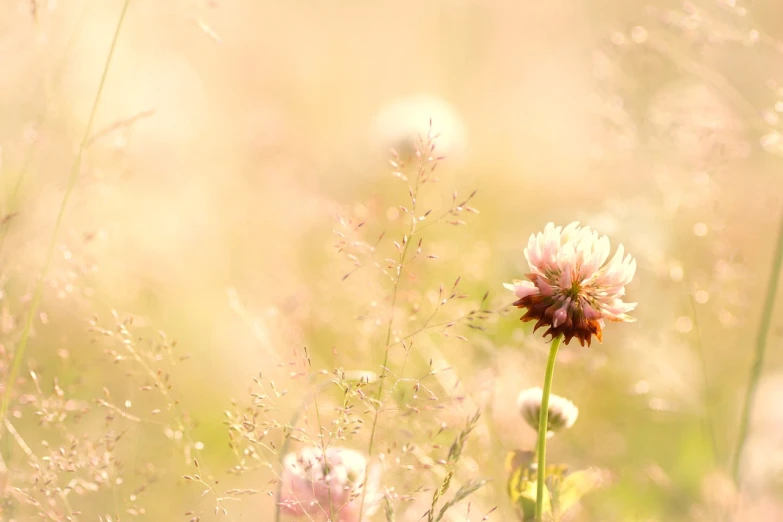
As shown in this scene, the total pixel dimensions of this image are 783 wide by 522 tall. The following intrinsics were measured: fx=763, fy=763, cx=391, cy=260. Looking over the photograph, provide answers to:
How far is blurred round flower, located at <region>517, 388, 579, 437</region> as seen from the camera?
105cm

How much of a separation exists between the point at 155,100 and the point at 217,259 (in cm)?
106

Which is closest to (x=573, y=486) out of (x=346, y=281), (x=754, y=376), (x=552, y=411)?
(x=552, y=411)

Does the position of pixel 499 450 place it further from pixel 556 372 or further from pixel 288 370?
pixel 288 370

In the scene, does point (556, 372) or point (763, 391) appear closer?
point (556, 372)

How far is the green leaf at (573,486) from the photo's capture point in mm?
1042

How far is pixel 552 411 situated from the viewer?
106 cm

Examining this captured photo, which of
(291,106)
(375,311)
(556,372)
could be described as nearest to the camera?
(375,311)

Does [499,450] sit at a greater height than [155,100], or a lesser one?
lesser

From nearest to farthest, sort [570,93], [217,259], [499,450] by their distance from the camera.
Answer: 1. [499,450]
2. [217,259]
3. [570,93]

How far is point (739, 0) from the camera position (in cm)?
157

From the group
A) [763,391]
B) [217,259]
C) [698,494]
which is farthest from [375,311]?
[217,259]

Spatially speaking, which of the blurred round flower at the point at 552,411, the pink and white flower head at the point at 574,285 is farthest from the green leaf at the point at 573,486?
the pink and white flower head at the point at 574,285

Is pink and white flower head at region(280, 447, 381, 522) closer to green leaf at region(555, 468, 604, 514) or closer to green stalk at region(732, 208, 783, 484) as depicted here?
green leaf at region(555, 468, 604, 514)

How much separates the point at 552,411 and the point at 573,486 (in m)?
0.11
